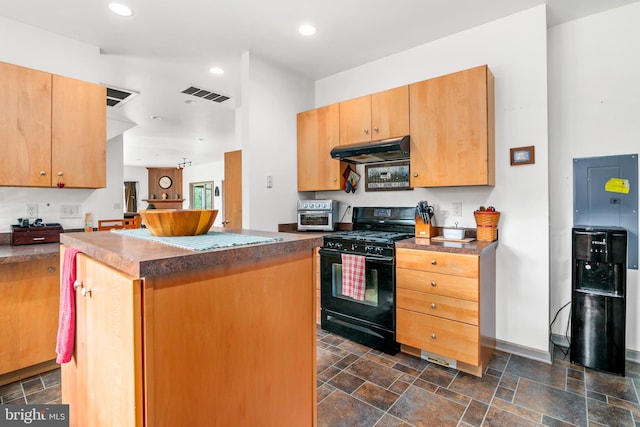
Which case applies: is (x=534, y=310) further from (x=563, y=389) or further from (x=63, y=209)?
(x=63, y=209)

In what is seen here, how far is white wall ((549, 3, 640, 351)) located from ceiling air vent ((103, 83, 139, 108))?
4704 millimetres

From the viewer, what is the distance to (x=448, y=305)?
87.4 inches

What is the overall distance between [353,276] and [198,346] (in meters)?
1.91

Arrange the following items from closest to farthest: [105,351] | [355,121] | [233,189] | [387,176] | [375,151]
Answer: [105,351] → [375,151] → [355,121] → [387,176] → [233,189]

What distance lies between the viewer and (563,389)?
78.8 inches

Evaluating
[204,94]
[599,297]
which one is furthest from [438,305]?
[204,94]

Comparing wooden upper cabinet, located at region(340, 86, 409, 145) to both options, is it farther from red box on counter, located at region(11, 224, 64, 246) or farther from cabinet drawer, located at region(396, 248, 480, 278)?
red box on counter, located at region(11, 224, 64, 246)

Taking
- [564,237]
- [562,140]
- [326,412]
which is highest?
[562,140]

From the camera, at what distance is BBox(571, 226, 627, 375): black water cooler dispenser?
6.91 ft

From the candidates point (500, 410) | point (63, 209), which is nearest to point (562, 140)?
point (500, 410)

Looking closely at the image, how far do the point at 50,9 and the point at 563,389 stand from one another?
176 inches

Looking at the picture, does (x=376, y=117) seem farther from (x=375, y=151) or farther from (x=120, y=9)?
(x=120, y=9)

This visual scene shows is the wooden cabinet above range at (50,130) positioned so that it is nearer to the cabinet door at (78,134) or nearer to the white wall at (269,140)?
the cabinet door at (78,134)

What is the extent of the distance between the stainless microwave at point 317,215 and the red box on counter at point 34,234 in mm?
2137
